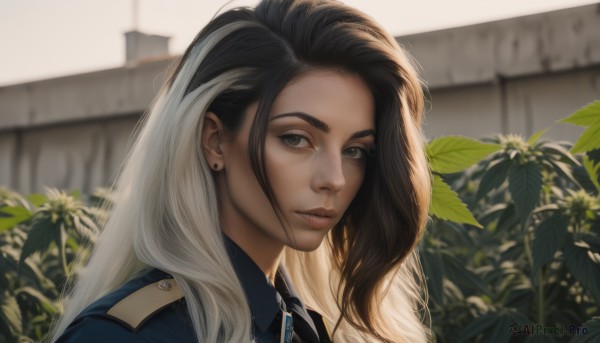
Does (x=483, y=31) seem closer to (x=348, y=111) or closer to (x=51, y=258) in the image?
(x=51, y=258)

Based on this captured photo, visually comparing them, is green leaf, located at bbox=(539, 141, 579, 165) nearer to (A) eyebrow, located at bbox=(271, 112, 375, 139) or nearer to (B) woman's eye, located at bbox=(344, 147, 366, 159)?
(B) woman's eye, located at bbox=(344, 147, 366, 159)

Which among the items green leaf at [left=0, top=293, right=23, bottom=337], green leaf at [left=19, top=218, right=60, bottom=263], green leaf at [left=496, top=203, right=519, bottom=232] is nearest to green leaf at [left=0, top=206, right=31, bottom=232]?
green leaf at [left=19, top=218, right=60, bottom=263]

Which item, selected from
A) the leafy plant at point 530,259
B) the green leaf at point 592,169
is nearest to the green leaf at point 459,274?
the leafy plant at point 530,259

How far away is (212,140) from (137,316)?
485 mm

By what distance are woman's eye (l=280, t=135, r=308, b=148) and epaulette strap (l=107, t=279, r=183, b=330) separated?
394 mm

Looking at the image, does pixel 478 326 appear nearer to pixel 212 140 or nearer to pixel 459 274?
pixel 459 274

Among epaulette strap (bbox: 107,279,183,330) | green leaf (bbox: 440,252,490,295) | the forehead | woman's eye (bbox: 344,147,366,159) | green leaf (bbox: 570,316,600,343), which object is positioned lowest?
green leaf (bbox: 570,316,600,343)

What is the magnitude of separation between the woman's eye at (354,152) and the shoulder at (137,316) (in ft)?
1.68

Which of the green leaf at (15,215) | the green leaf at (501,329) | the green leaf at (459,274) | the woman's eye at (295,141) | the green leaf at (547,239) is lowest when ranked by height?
the green leaf at (501,329)

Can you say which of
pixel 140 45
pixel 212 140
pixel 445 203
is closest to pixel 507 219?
pixel 445 203

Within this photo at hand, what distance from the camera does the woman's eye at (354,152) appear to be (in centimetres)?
253

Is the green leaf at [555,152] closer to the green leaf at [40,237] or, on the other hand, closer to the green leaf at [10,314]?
the green leaf at [40,237]

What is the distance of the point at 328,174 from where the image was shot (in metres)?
2.40

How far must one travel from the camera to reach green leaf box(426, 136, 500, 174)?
2.99 meters
